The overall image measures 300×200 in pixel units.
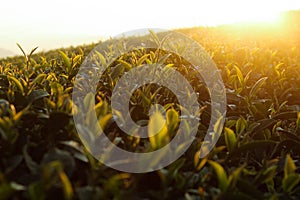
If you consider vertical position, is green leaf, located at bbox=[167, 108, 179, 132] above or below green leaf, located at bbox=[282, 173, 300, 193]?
above

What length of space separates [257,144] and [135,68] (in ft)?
3.79

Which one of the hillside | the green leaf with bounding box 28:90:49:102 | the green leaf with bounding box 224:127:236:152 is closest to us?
the hillside

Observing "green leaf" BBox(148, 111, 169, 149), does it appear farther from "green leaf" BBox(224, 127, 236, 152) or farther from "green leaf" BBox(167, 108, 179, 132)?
"green leaf" BBox(224, 127, 236, 152)

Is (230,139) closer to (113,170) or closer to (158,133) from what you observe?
(158,133)

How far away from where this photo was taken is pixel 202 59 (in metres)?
3.97

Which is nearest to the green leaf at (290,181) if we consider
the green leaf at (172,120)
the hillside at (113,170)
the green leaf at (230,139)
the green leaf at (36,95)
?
the hillside at (113,170)

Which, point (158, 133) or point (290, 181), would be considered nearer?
point (158, 133)

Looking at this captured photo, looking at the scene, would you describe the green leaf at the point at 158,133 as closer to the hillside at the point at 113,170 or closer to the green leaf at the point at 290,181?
the hillside at the point at 113,170

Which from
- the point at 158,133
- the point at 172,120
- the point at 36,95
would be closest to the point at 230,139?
the point at 172,120

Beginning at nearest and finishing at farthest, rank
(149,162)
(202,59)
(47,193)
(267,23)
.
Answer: (47,193), (149,162), (202,59), (267,23)

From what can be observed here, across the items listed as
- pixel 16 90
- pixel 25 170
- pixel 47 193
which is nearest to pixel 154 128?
pixel 47 193

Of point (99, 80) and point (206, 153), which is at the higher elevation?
point (99, 80)

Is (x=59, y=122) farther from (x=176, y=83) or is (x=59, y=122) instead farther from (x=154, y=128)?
(x=176, y=83)

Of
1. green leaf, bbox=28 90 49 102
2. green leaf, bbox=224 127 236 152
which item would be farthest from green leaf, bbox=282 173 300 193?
green leaf, bbox=28 90 49 102
